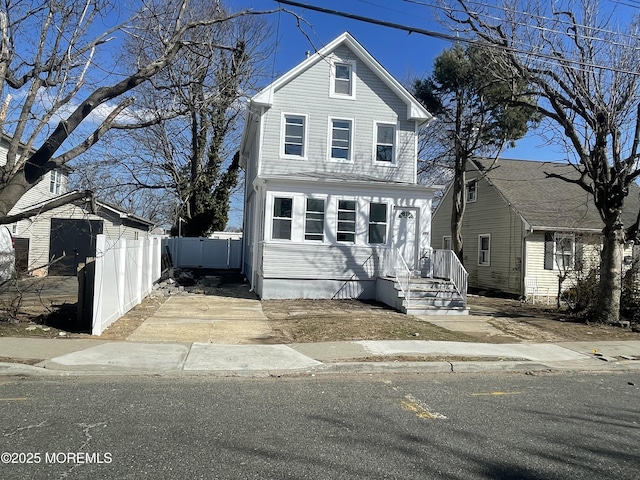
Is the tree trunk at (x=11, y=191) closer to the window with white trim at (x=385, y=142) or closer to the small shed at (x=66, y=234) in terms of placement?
the window with white trim at (x=385, y=142)

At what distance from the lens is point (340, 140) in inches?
680

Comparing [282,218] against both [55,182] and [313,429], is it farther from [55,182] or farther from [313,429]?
[55,182]

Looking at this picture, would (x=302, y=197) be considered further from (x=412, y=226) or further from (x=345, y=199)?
(x=412, y=226)

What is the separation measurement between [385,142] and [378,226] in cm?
335

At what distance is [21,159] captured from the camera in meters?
9.34

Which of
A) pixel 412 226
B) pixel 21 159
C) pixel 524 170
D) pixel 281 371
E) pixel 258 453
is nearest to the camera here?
pixel 258 453

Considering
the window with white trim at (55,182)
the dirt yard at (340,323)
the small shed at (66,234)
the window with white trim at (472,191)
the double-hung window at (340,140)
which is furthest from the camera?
the window with white trim at (55,182)

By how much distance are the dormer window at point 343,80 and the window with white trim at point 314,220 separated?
13.8 feet

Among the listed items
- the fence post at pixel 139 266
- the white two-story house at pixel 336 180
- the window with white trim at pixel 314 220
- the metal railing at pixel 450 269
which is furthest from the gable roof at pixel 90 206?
the metal railing at pixel 450 269

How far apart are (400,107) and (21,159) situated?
12.6 metres

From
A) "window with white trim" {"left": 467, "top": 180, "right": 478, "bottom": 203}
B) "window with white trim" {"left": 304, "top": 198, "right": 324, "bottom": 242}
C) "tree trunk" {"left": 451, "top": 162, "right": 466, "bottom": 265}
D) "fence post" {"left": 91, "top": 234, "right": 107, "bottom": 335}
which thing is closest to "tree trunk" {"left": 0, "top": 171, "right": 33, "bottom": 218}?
"fence post" {"left": 91, "top": 234, "right": 107, "bottom": 335}

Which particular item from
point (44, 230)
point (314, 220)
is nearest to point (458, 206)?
point (314, 220)

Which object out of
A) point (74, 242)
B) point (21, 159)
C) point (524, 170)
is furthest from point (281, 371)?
point (524, 170)

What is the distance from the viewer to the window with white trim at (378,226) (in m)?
16.4
